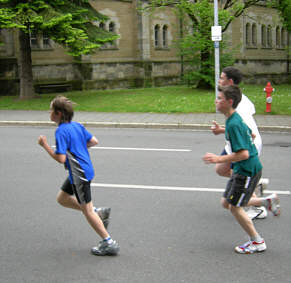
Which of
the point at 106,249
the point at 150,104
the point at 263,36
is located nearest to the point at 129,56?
the point at 150,104

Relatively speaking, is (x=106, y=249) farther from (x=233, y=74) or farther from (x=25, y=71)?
(x=25, y=71)

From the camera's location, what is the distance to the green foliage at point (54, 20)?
59.8 feet

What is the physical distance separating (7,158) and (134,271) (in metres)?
5.94

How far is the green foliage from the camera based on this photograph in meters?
18.2

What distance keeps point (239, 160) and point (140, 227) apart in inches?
64.1

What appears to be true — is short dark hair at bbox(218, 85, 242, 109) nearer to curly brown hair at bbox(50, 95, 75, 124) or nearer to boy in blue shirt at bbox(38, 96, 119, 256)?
boy in blue shirt at bbox(38, 96, 119, 256)

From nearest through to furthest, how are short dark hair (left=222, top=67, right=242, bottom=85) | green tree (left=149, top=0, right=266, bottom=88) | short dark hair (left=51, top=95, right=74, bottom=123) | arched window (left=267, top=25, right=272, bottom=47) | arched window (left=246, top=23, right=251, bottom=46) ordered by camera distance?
short dark hair (left=51, top=95, right=74, bottom=123) → short dark hair (left=222, top=67, right=242, bottom=85) → green tree (left=149, top=0, right=266, bottom=88) → arched window (left=246, top=23, right=251, bottom=46) → arched window (left=267, top=25, right=272, bottom=47)

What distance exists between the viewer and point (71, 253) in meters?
A: 4.54

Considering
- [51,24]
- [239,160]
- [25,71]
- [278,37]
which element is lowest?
[239,160]

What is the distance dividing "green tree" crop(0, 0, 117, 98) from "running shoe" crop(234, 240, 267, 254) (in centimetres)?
1548

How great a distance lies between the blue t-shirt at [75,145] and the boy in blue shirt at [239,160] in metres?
1.11

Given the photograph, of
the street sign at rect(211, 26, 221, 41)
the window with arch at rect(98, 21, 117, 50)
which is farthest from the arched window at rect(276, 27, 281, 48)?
the street sign at rect(211, 26, 221, 41)

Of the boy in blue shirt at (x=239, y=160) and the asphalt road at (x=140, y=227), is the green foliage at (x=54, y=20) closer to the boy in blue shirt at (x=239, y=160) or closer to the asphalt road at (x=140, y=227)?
the asphalt road at (x=140, y=227)

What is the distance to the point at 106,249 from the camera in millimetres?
4398
